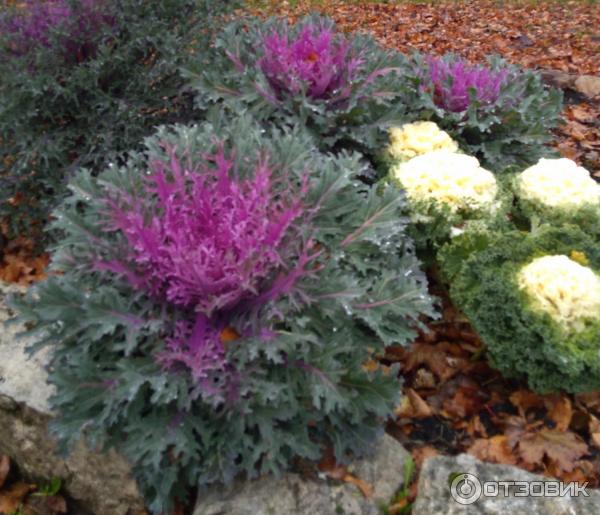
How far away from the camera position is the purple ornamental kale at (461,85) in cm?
333

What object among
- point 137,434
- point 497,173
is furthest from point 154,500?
point 497,173

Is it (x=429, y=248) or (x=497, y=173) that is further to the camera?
(x=497, y=173)

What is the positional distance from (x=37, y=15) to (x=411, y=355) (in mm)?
2528

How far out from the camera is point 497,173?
3.34m

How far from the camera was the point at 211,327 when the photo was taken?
6.44ft

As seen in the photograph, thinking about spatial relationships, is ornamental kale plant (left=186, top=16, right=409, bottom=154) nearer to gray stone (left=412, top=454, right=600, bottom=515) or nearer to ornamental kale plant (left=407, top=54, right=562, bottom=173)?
ornamental kale plant (left=407, top=54, right=562, bottom=173)

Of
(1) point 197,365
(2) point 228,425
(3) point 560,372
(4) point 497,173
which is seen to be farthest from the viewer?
(4) point 497,173

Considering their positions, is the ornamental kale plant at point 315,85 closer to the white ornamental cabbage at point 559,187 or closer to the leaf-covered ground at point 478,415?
the white ornamental cabbage at point 559,187

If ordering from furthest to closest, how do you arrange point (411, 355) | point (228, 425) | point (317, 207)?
1. point (411, 355)
2. point (317, 207)
3. point (228, 425)

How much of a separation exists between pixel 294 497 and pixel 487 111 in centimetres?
229

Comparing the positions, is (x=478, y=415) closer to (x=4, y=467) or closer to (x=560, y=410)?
(x=560, y=410)

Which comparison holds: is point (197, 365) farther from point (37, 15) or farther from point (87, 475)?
point (37, 15)

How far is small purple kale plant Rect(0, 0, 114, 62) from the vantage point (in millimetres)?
2994

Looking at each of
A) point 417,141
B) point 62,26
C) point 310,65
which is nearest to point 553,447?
point 417,141
